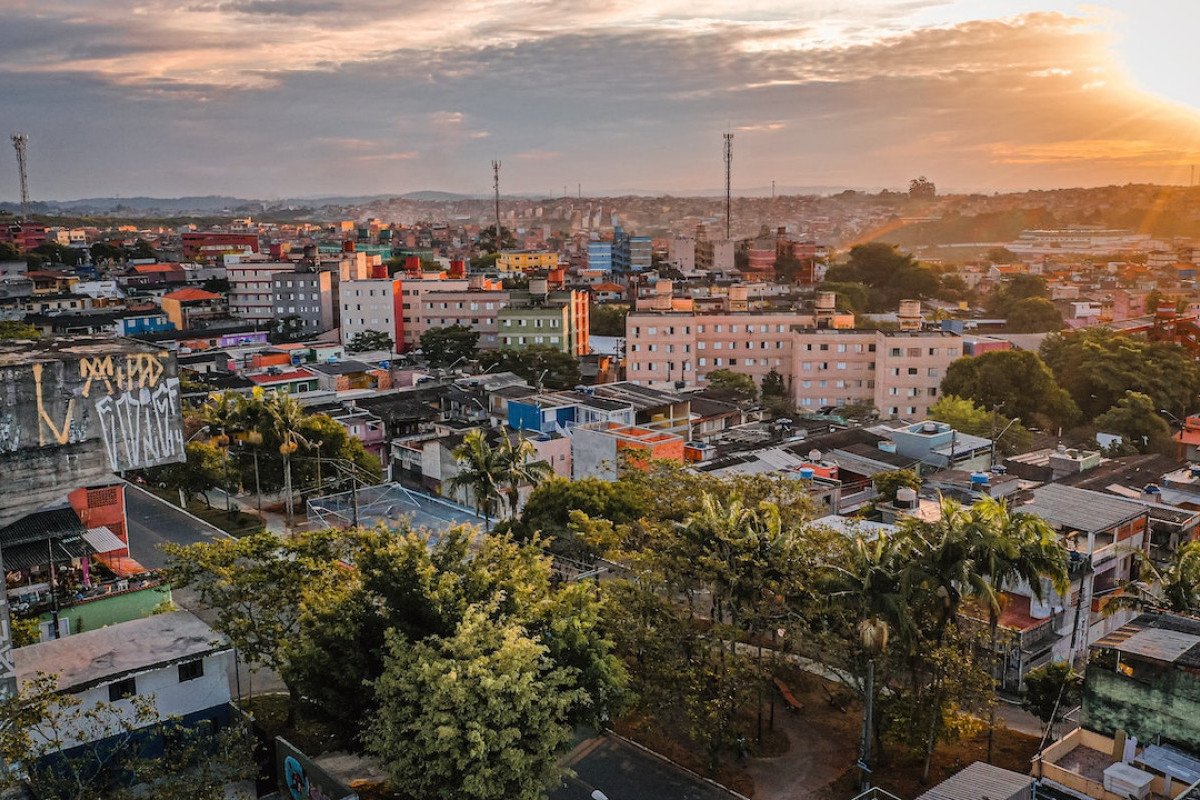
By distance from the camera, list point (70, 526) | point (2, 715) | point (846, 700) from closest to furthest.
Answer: point (2, 715) → point (846, 700) → point (70, 526)

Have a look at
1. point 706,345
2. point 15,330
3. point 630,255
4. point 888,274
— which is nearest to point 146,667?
point 15,330

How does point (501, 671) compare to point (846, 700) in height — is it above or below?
above

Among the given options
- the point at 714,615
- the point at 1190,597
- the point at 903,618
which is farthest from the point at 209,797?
the point at 1190,597

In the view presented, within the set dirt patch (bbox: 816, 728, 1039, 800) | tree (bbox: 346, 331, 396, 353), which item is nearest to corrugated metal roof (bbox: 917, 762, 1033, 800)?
dirt patch (bbox: 816, 728, 1039, 800)

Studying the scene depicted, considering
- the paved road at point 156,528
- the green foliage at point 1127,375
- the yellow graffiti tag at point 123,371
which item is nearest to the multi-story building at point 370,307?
the paved road at point 156,528

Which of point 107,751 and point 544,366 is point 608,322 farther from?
point 107,751

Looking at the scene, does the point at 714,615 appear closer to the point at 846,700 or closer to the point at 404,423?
the point at 846,700
